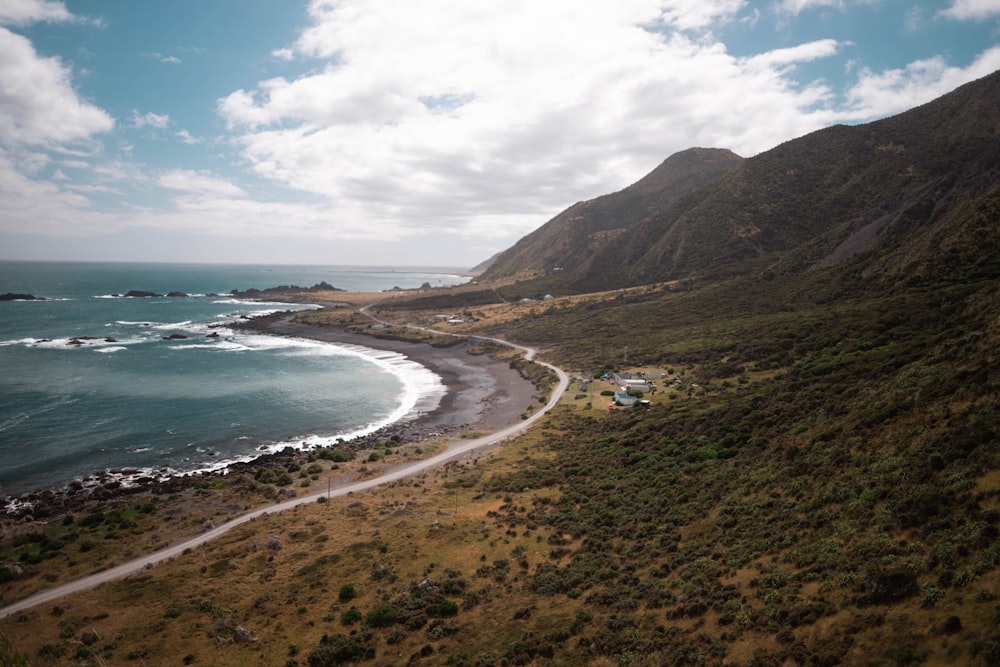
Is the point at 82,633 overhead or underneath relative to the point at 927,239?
underneath

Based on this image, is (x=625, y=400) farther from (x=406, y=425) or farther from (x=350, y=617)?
(x=350, y=617)

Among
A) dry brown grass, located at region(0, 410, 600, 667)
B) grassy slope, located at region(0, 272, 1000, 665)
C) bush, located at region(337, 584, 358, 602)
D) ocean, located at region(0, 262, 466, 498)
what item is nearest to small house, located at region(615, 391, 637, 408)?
grassy slope, located at region(0, 272, 1000, 665)

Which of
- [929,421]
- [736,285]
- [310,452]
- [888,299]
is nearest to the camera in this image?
[929,421]

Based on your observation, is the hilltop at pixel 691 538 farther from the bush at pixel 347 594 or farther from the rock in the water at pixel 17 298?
the rock in the water at pixel 17 298

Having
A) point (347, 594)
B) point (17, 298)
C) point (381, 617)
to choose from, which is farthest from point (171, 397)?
point (17, 298)

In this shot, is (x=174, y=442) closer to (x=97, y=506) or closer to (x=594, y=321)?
(x=97, y=506)

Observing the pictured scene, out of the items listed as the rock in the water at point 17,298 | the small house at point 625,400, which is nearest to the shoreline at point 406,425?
the small house at point 625,400

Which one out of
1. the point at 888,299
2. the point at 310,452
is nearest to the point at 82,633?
the point at 310,452
